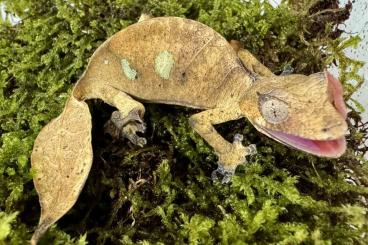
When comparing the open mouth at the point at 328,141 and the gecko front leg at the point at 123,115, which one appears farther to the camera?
the gecko front leg at the point at 123,115

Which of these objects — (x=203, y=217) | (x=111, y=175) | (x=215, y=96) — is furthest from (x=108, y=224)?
(x=215, y=96)

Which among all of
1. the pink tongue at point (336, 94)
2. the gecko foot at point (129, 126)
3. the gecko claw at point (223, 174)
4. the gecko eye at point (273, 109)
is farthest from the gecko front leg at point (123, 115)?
the pink tongue at point (336, 94)

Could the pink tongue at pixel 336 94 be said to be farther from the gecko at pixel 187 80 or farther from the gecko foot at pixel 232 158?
the gecko foot at pixel 232 158

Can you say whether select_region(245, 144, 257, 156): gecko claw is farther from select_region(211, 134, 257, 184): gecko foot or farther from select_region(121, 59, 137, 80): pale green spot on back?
select_region(121, 59, 137, 80): pale green spot on back

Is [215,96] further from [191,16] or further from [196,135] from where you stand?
[191,16]

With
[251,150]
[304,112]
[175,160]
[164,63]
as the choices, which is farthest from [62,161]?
[304,112]
